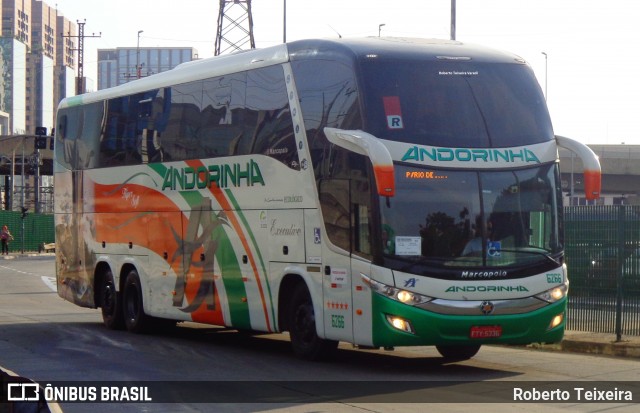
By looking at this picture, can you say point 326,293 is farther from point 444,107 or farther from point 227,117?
point 227,117

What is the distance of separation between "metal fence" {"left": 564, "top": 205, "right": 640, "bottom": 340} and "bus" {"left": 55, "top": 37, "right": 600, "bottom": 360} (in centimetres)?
273

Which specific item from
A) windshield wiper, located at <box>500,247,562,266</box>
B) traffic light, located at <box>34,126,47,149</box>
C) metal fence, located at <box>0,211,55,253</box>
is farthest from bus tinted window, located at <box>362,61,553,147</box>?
metal fence, located at <box>0,211,55,253</box>

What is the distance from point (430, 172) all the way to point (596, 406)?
3.72 m

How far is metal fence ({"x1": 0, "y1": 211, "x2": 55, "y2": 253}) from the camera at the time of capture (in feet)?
239

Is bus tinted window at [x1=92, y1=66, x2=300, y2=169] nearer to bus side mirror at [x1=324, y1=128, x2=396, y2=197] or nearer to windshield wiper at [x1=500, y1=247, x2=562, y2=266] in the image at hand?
bus side mirror at [x1=324, y1=128, x2=396, y2=197]

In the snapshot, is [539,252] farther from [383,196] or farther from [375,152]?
[375,152]

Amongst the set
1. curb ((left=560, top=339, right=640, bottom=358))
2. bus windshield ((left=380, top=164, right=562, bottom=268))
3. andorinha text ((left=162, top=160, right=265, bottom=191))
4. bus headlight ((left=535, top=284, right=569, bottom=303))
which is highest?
andorinha text ((left=162, top=160, right=265, bottom=191))

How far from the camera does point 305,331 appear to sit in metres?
14.7

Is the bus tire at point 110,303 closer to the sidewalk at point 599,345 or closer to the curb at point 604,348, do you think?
the sidewalk at point 599,345

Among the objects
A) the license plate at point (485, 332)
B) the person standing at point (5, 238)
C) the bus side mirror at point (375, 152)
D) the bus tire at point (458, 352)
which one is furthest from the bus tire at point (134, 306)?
the person standing at point (5, 238)

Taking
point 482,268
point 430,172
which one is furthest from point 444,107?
point 482,268

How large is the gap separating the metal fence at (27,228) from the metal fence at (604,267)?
59.0 metres

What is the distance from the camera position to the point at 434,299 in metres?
13.0

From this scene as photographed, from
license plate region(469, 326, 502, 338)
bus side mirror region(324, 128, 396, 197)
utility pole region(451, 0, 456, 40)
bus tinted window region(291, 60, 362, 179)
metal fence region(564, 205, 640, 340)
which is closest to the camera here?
bus side mirror region(324, 128, 396, 197)
